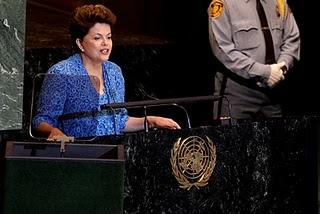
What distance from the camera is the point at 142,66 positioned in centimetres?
538

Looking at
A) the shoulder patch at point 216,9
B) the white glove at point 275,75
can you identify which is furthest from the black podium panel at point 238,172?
the shoulder patch at point 216,9

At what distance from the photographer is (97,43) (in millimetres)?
4188

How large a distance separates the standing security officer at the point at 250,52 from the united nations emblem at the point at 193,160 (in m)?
0.98

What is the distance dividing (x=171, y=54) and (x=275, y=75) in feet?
3.45

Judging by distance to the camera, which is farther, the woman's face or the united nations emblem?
the woman's face

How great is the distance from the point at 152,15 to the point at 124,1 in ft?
1.14

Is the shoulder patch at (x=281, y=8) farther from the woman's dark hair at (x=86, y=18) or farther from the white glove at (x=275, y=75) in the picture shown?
the woman's dark hair at (x=86, y=18)

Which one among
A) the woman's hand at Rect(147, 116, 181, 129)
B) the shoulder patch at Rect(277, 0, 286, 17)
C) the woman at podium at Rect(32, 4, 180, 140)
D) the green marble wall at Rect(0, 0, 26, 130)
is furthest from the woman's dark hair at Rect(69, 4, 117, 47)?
the shoulder patch at Rect(277, 0, 286, 17)

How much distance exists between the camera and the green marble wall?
4227 millimetres

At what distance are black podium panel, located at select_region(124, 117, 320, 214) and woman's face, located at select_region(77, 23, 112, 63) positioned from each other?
656 mm

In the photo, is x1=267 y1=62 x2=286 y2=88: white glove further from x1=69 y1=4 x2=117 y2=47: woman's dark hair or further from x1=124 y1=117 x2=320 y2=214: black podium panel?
x1=69 y1=4 x2=117 y2=47: woman's dark hair

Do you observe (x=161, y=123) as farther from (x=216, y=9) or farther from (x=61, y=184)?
(x=216, y=9)

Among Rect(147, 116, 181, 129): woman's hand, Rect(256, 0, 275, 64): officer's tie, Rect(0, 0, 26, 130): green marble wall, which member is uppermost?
Rect(256, 0, 275, 64): officer's tie

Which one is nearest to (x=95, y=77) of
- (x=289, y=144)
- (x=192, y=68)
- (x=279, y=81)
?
(x=289, y=144)
